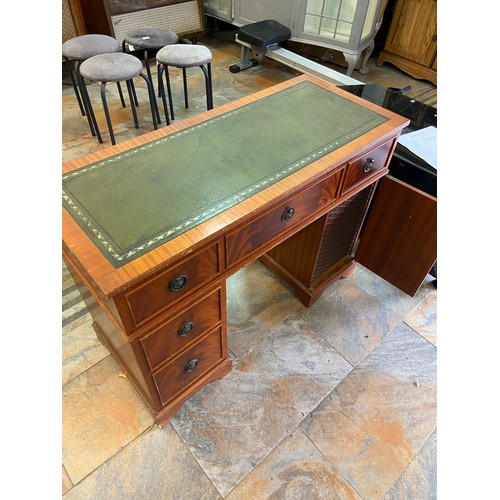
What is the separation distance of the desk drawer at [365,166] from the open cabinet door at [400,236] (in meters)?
0.20

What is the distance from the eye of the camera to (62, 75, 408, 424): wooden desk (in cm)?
76

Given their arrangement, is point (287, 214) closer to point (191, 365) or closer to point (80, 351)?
point (191, 365)

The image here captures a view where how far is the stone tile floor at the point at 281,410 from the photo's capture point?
115cm

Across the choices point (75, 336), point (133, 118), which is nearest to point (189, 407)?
point (75, 336)

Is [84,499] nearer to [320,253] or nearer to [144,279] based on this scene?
[144,279]

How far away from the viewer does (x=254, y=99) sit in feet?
4.07

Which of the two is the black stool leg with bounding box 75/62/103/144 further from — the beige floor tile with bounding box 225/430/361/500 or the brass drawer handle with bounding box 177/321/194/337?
the beige floor tile with bounding box 225/430/361/500

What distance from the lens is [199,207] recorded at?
0.84 meters

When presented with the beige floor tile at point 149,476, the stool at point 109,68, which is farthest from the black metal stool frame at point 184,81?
the beige floor tile at point 149,476

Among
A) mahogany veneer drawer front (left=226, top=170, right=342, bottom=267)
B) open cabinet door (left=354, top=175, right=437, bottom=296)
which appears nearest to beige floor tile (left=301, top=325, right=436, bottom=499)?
open cabinet door (left=354, top=175, right=437, bottom=296)

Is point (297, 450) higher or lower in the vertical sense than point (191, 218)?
lower

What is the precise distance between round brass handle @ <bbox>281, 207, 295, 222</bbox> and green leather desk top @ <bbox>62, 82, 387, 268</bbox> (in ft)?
→ 0.32

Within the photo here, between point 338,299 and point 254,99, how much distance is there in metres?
0.97

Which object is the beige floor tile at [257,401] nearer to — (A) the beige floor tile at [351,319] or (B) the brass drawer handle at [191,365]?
(A) the beige floor tile at [351,319]
